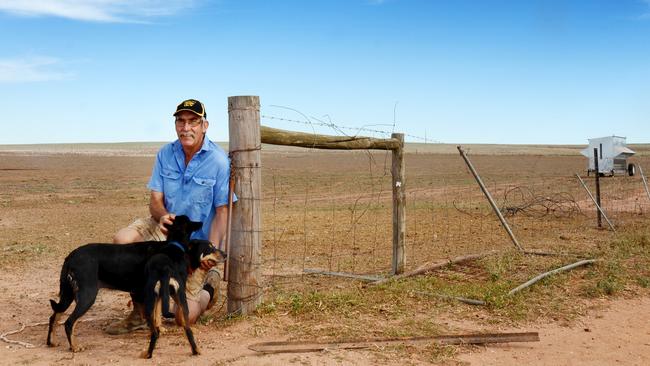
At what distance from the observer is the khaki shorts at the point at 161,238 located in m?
5.86

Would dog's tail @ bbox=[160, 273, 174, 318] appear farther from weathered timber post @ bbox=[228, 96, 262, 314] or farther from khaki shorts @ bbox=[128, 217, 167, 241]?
weathered timber post @ bbox=[228, 96, 262, 314]

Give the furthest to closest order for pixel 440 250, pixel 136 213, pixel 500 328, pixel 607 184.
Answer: pixel 607 184 → pixel 136 213 → pixel 440 250 → pixel 500 328

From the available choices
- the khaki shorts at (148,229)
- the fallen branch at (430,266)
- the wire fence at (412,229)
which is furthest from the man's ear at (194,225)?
the fallen branch at (430,266)

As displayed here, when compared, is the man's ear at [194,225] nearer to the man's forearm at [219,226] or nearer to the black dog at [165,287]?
the black dog at [165,287]

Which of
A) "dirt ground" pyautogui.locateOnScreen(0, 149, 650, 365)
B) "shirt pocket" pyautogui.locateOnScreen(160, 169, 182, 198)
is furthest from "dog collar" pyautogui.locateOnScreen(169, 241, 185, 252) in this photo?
"dirt ground" pyautogui.locateOnScreen(0, 149, 650, 365)

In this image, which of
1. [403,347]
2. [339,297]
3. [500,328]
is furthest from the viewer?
[339,297]

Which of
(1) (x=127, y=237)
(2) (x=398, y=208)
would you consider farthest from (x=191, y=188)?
(2) (x=398, y=208)

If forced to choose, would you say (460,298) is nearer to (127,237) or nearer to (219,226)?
(219,226)

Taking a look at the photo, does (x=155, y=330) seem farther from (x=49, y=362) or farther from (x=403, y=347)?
(x=403, y=347)

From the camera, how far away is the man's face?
19.0ft

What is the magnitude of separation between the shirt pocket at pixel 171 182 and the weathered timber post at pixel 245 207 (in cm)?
57

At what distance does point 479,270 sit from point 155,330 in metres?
4.94

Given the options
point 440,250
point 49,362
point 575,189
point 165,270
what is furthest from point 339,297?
point 575,189

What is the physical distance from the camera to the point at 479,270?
8516 mm
